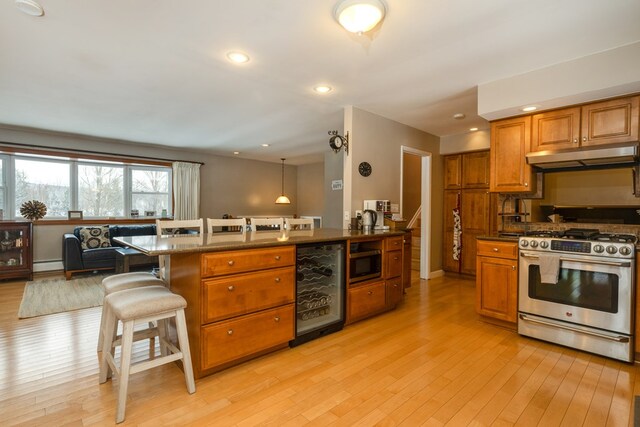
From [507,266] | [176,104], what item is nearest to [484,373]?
[507,266]

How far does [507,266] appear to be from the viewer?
117 inches

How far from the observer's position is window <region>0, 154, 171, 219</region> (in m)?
5.25

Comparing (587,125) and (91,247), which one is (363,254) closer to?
(587,125)

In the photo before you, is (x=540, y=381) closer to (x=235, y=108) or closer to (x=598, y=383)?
(x=598, y=383)

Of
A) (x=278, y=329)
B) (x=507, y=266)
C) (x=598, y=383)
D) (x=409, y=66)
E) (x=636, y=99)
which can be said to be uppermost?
(x=409, y=66)

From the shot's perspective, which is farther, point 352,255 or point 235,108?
point 235,108

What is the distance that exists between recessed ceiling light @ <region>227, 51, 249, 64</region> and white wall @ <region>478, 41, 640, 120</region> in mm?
2306

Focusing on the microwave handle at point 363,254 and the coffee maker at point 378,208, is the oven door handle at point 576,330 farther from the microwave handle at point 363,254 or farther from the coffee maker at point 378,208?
the coffee maker at point 378,208

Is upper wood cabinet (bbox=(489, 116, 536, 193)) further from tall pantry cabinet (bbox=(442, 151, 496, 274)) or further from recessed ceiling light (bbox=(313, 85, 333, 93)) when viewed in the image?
recessed ceiling light (bbox=(313, 85, 333, 93))

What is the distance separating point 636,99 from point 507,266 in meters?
1.70

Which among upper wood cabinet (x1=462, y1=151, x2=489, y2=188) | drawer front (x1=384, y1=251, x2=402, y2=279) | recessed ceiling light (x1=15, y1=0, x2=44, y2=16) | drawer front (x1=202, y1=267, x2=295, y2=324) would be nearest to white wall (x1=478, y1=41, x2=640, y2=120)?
drawer front (x1=384, y1=251, x2=402, y2=279)

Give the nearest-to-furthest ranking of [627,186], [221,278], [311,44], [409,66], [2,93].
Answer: [221,278] < [311,44] < [409,66] < [627,186] < [2,93]

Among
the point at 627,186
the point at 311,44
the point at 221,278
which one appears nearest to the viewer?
the point at 221,278

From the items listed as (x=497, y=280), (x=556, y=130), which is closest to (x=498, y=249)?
(x=497, y=280)
